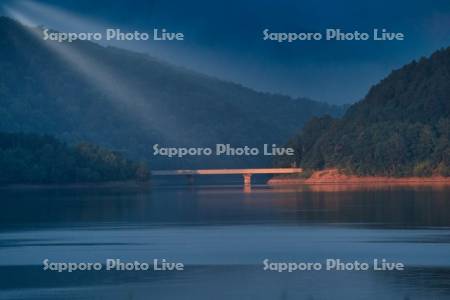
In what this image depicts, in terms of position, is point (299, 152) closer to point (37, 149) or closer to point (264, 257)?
point (37, 149)

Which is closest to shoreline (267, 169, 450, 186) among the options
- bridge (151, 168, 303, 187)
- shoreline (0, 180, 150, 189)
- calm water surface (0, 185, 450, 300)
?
bridge (151, 168, 303, 187)

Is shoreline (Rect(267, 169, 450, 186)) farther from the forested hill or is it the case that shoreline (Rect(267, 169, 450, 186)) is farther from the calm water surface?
the calm water surface

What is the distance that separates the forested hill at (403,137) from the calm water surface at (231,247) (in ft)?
269

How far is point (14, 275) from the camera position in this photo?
44.4 meters

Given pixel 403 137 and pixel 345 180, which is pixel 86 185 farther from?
pixel 403 137

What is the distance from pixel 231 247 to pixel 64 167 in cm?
12534

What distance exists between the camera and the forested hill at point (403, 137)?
175 metres

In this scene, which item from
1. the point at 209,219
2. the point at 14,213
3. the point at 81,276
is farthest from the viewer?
the point at 14,213

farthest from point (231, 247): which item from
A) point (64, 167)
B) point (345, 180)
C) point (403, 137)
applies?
point (403, 137)

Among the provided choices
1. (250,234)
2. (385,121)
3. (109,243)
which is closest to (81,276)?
(109,243)

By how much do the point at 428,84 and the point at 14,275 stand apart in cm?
15452

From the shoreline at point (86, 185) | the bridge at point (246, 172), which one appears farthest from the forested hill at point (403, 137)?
the shoreline at point (86, 185)

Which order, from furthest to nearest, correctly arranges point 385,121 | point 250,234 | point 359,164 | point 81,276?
point 385,121 < point 359,164 < point 250,234 < point 81,276

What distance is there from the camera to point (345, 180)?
17912 cm
